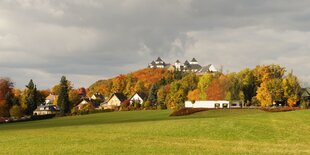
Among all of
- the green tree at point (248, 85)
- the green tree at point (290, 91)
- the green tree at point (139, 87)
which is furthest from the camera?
the green tree at point (139, 87)

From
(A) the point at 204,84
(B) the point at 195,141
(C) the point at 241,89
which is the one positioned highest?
(A) the point at 204,84

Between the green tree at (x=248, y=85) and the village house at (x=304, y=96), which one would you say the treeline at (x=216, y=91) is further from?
the village house at (x=304, y=96)

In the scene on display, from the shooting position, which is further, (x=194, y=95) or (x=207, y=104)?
(x=194, y=95)

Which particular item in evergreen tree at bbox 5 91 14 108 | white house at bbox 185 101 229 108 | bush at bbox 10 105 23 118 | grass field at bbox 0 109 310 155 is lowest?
grass field at bbox 0 109 310 155

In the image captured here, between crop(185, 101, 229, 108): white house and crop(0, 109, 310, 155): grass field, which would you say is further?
crop(185, 101, 229, 108): white house

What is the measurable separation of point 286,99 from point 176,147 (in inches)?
3772

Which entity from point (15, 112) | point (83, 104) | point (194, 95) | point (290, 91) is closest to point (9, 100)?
point (15, 112)

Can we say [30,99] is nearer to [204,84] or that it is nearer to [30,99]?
[30,99]

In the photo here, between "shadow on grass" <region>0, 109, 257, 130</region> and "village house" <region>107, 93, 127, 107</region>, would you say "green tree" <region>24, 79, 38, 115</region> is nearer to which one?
"village house" <region>107, 93, 127, 107</region>

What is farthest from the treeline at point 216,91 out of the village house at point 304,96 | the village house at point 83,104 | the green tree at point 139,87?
the green tree at point 139,87

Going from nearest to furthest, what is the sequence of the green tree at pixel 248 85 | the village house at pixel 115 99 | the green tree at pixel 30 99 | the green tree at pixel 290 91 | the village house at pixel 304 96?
the green tree at pixel 290 91
the green tree at pixel 248 85
the village house at pixel 304 96
the green tree at pixel 30 99
the village house at pixel 115 99

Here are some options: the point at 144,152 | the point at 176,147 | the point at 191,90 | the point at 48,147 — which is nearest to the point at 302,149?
the point at 176,147

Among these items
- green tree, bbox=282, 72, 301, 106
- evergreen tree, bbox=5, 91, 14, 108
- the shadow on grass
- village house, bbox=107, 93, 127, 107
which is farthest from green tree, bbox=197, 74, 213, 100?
evergreen tree, bbox=5, 91, 14, 108

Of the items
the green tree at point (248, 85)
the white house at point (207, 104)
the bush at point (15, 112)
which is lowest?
the bush at point (15, 112)
